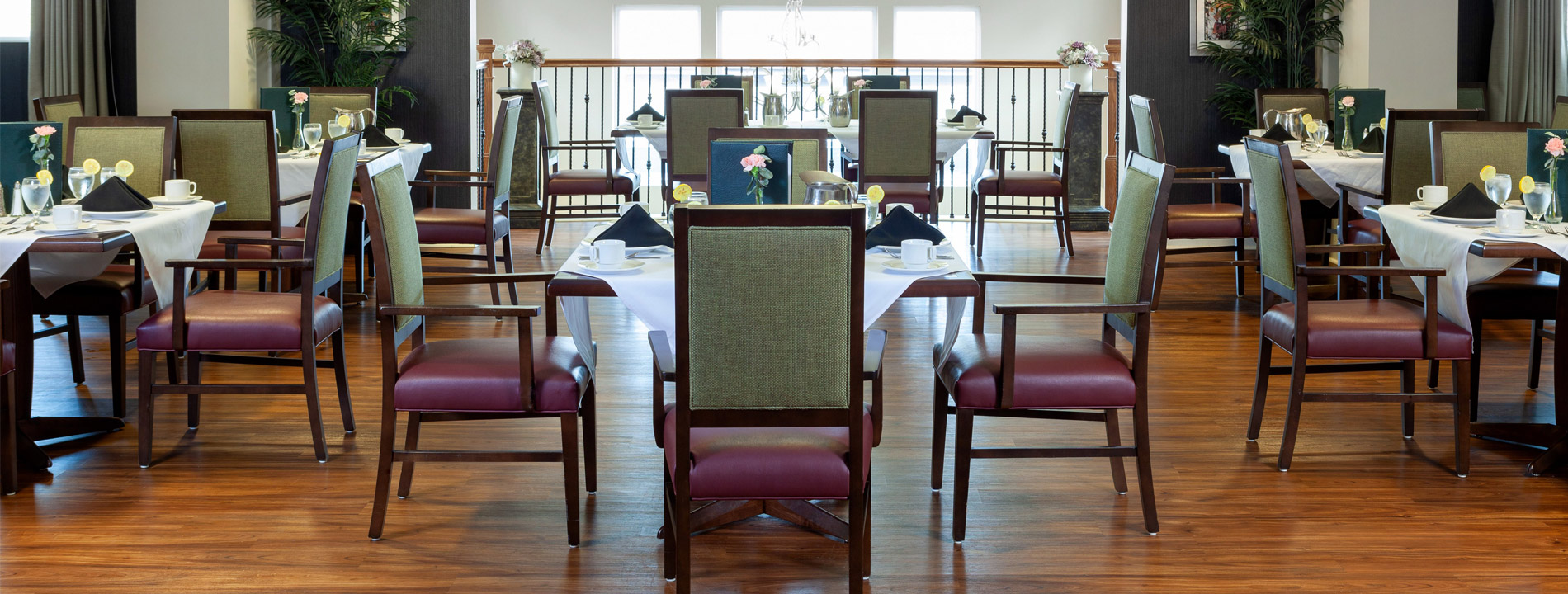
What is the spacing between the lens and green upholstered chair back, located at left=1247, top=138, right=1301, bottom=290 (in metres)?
3.84

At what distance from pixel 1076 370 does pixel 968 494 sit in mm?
595

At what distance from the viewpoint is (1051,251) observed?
8125mm

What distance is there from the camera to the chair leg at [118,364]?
164 inches

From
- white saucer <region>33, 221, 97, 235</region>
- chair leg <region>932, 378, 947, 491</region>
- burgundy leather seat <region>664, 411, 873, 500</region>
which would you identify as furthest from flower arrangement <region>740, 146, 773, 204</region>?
white saucer <region>33, 221, 97, 235</region>

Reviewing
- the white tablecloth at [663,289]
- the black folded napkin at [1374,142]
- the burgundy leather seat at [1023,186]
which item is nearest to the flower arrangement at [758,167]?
the white tablecloth at [663,289]

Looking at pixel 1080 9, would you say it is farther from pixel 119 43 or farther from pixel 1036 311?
pixel 1036 311

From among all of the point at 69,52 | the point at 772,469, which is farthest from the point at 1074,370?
the point at 69,52

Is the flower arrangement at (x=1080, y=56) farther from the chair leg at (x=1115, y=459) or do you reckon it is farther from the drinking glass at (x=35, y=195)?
the drinking glass at (x=35, y=195)

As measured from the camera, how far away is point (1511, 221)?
384cm

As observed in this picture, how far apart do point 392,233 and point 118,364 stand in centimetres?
150

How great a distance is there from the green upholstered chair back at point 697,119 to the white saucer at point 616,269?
3.49 metres

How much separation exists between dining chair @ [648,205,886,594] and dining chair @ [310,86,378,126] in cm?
511

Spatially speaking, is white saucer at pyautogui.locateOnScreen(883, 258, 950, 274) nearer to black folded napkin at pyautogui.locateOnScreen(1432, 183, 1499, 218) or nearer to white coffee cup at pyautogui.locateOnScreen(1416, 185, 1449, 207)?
black folded napkin at pyautogui.locateOnScreen(1432, 183, 1499, 218)

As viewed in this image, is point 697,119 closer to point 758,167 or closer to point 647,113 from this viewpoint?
point 647,113
